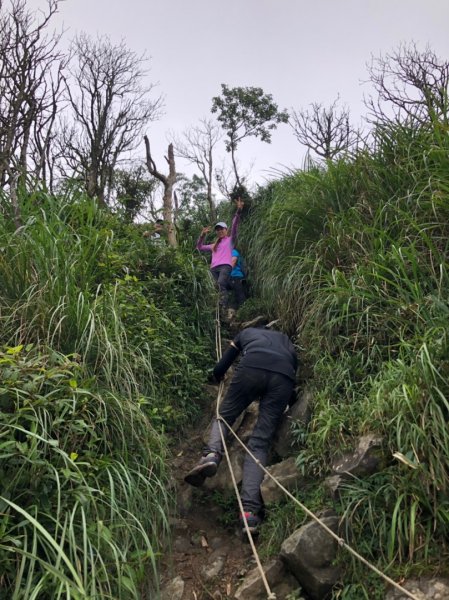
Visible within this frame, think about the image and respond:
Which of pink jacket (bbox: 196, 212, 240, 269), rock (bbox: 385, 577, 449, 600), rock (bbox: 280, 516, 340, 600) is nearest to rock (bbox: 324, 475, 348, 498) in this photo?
rock (bbox: 280, 516, 340, 600)

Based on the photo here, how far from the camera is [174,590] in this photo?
3.11 m

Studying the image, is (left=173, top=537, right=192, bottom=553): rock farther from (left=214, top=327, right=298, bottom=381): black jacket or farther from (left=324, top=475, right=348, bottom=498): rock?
(left=214, top=327, right=298, bottom=381): black jacket

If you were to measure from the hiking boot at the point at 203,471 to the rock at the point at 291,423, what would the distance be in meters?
0.58

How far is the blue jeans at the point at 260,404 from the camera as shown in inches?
155

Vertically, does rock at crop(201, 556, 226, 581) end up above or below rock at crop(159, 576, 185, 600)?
below

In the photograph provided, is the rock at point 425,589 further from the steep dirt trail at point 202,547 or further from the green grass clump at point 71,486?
the green grass clump at point 71,486

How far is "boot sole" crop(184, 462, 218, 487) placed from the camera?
3.72m

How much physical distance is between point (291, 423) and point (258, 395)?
41cm

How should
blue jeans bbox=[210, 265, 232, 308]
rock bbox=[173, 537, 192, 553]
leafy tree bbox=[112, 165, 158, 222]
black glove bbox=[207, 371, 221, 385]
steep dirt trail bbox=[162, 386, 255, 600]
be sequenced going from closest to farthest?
steep dirt trail bbox=[162, 386, 255, 600] → rock bbox=[173, 537, 192, 553] → black glove bbox=[207, 371, 221, 385] → blue jeans bbox=[210, 265, 232, 308] → leafy tree bbox=[112, 165, 158, 222]

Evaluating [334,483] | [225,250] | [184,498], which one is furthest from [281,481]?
[225,250]

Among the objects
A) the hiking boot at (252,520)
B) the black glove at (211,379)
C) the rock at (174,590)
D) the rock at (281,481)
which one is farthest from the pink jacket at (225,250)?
the rock at (174,590)

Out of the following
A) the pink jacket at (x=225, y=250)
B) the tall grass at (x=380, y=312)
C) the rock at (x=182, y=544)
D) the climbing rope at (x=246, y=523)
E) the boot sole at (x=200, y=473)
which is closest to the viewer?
the climbing rope at (x=246, y=523)

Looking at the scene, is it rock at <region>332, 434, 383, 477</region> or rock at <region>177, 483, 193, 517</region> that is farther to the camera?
rock at <region>177, 483, 193, 517</region>

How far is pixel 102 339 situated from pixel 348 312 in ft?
7.20
